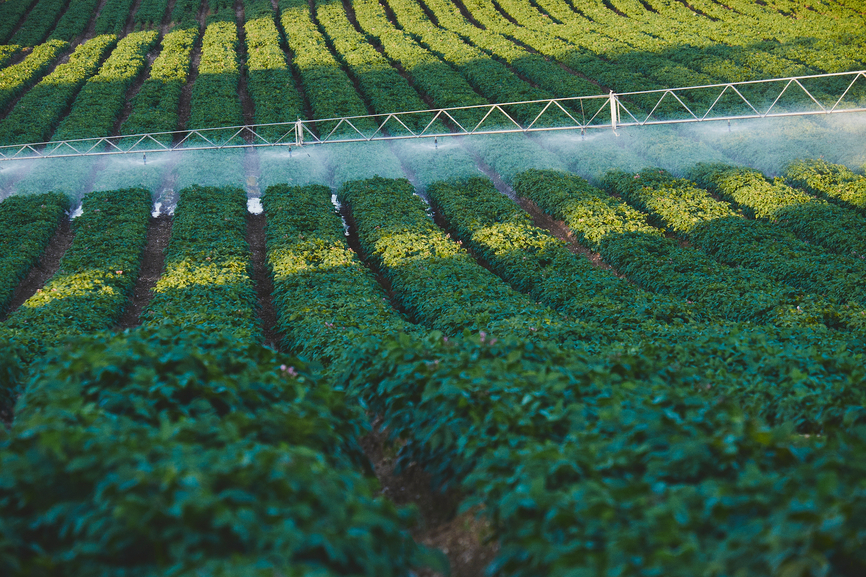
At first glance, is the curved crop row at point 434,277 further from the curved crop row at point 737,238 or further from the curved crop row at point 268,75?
the curved crop row at point 268,75

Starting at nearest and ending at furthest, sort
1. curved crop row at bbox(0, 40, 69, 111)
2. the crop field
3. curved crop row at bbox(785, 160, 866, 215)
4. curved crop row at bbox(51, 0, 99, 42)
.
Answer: the crop field < curved crop row at bbox(785, 160, 866, 215) < curved crop row at bbox(0, 40, 69, 111) < curved crop row at bbox(51, 0, 99, 42)

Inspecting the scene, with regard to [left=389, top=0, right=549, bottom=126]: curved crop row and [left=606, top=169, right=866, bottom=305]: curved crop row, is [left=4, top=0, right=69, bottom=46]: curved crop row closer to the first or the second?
[left=389, top=0, right=549, bottom=126]: curved crop row

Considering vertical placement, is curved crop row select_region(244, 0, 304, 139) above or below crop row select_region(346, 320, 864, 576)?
below

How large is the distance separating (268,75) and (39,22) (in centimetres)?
2876

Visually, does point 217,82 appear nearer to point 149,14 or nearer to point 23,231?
point 23,231

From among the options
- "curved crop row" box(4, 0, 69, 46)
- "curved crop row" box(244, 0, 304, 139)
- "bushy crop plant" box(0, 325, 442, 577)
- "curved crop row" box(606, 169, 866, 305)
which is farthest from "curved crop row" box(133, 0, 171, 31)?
"bushy crop plant" box(0, 325, 442, 577)

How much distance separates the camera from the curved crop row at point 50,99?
32.6 metres

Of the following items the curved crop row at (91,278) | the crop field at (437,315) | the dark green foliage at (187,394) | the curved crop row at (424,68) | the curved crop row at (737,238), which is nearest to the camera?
the crop field at (437,315)

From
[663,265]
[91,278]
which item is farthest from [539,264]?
[91,278]

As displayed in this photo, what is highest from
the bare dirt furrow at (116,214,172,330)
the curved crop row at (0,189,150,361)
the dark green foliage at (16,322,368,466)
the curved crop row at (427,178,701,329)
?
the dark green foliage at (16,322,368,466)

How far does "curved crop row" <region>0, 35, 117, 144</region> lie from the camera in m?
32.6

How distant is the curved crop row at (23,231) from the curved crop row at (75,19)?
3380 cm

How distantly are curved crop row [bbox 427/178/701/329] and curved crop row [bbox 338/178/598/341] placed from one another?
984 millimetres

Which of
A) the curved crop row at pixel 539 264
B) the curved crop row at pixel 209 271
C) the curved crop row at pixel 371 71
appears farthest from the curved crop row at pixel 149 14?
the curved crop row at pixel 539 264
